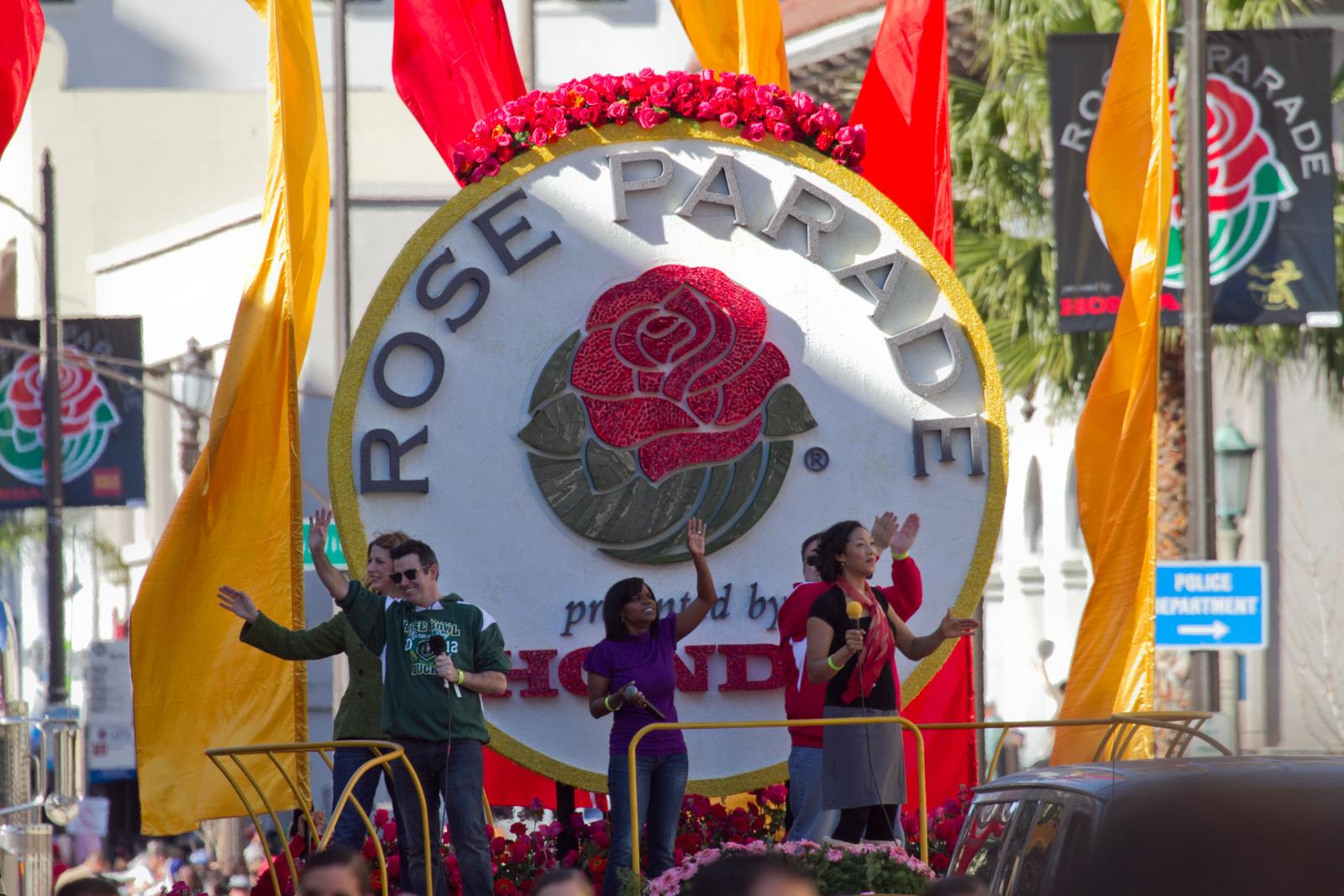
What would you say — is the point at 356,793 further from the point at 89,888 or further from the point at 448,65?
the point at 448,65

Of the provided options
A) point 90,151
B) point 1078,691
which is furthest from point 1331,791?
point 90,151

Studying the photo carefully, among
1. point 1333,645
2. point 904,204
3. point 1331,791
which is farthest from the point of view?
point 1333,645

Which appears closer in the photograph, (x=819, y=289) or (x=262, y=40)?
(x=819, y=289)

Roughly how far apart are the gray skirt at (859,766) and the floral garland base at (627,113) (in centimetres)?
358

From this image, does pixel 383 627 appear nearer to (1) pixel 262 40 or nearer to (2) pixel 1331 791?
(2) pixel 1331 791

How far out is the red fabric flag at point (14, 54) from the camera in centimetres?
1146

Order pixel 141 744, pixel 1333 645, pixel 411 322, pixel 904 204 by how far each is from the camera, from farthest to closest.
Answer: pixel 1333 645 → pixel 904 204 → pixel 411 322 → pixel 141 744

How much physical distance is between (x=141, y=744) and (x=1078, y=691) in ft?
15.6

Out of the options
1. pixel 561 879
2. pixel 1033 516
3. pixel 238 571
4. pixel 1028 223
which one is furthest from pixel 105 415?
pixel 561 879

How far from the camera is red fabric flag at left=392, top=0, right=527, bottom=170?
12461 mm

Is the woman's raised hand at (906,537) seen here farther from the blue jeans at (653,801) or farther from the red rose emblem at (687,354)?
the blue jeans at (653,801)

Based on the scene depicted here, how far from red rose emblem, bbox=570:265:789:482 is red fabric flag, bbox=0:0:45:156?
3378mm

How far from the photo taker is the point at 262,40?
1820 inches

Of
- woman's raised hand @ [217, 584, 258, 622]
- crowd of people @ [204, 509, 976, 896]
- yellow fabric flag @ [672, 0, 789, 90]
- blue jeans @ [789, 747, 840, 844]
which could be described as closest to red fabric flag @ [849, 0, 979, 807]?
yellow fabric flag @ [672, 0, 789, 90]
